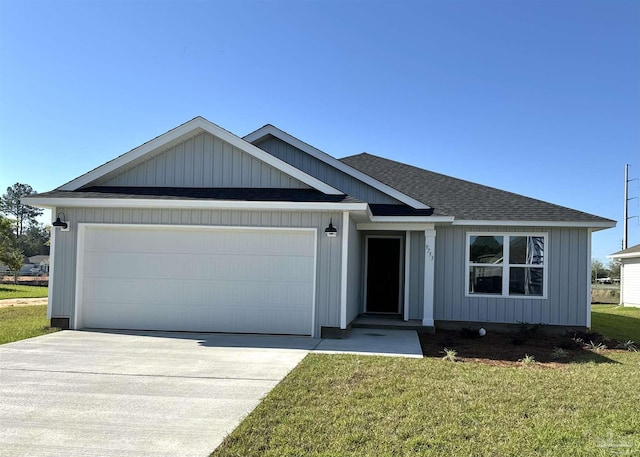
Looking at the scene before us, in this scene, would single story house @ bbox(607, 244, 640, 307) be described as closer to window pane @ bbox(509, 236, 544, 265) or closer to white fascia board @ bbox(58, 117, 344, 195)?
window pane @ bbox(509, 236, 544, 265)

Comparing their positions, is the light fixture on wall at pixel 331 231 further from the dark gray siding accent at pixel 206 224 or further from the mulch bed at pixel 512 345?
the mulch bed at pixel 512 345

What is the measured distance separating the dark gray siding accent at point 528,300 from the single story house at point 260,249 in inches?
1.0

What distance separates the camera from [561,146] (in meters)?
22.0

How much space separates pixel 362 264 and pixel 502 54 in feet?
25.6

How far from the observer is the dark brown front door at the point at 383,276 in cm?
1299

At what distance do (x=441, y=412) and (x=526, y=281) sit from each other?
779 centimetres

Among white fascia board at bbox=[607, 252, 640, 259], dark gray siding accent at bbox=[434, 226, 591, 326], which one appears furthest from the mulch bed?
white fascia board at bbox=[607, 252, 640, 259]

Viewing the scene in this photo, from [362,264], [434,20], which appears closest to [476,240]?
[362,264]

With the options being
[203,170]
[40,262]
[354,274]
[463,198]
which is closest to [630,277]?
[463,198]

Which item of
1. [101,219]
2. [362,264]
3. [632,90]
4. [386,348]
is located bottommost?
[386,348]

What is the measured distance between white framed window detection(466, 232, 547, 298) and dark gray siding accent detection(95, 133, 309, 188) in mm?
4872

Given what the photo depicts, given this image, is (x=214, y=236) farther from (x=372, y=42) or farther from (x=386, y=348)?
(x=372, y=42)

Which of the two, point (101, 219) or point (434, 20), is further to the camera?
point (434, 20)

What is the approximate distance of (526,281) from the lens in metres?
11.4
